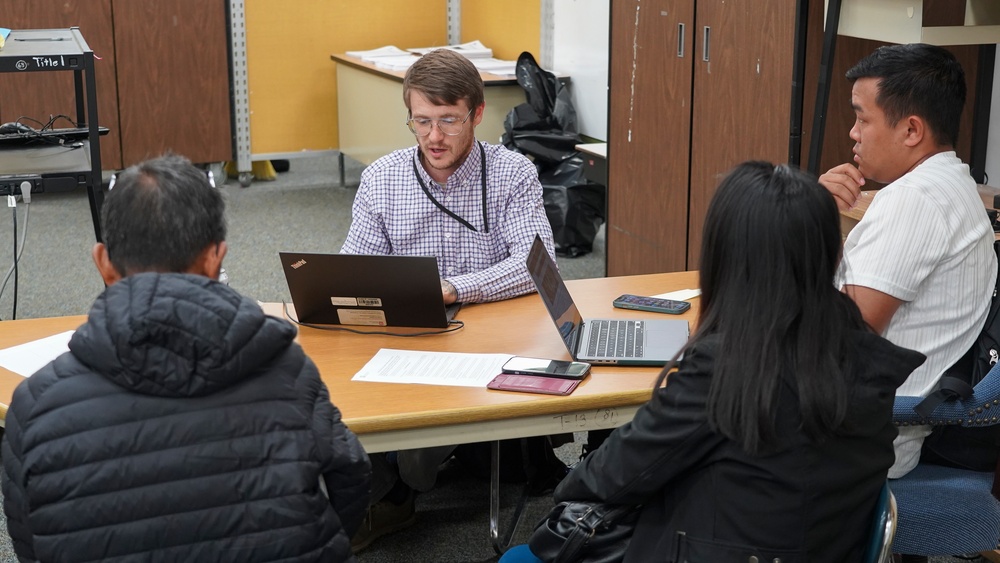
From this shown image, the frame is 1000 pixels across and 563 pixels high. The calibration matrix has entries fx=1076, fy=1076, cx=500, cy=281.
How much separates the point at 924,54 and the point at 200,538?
62.1 inches

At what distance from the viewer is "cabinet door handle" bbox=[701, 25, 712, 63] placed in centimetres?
352

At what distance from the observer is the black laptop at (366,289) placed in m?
2.03

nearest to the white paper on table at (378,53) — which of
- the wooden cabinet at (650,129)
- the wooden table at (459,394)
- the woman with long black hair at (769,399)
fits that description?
the wooden cabinet at (650,129)

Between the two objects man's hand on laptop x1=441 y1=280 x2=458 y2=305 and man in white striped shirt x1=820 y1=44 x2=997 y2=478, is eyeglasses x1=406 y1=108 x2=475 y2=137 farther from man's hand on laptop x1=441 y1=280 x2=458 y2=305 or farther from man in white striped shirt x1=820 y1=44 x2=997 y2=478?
man in white striped shirt x1=820 y1=44 x2=997 y2=478

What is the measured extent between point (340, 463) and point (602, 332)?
90cm

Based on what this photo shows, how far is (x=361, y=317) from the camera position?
2152 mm

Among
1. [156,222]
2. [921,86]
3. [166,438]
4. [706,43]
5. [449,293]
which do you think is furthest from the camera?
[706,43]

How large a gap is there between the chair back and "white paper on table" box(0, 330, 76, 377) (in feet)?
4.68

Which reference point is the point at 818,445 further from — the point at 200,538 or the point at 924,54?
the point at 924,54

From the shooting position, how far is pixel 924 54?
204 cm

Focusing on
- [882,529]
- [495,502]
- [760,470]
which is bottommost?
[495,502]

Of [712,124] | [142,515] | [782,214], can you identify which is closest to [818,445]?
[782,214]

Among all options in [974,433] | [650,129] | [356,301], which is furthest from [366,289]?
[650,129]

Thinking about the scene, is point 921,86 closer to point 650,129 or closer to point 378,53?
point 650,129
